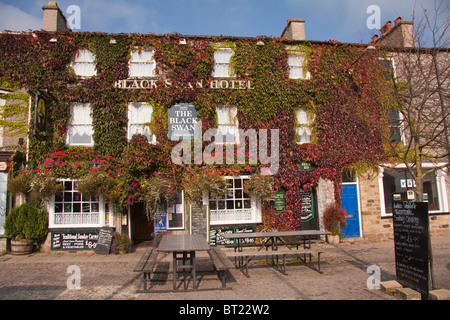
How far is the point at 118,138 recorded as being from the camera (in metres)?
11.5

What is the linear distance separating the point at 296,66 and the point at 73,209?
34.4 feet

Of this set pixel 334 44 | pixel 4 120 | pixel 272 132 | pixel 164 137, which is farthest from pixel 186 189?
pixel 334 44

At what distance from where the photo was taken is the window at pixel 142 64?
12250 mm

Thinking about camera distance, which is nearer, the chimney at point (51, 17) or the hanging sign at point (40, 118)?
the hanging sign at point (40, 118)

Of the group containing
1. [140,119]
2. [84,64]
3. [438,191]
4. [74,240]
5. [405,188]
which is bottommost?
[74,240]

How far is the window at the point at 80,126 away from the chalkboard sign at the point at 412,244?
1034 centimetres

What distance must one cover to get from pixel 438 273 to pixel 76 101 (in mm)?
12664

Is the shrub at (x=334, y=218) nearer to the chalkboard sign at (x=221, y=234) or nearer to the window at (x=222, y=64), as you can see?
the chalkboard sign at (x=221, y=234)

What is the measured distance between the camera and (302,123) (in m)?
12.8

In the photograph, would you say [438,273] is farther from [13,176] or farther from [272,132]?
[13,176]

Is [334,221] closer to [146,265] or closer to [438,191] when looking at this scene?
[438,191]

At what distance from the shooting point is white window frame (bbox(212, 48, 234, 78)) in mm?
12594

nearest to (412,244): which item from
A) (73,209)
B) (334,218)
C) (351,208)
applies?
(334,218)

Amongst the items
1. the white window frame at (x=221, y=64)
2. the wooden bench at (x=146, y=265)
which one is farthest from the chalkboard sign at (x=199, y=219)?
the white window frame at (x=221, y=64)
